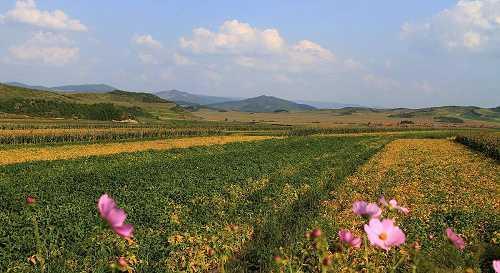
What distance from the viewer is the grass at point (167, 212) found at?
12405 millimetres

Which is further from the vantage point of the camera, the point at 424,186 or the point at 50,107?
the point at 50,107

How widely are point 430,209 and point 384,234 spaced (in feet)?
56.8

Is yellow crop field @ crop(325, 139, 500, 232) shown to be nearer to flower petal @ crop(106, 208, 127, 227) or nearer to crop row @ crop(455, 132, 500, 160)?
crop row @ crop(455, 132, 500, 160)

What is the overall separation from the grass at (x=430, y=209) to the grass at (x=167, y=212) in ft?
3.82

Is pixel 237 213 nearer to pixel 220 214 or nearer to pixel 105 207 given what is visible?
pixel 220 214

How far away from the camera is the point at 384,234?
10.1ft

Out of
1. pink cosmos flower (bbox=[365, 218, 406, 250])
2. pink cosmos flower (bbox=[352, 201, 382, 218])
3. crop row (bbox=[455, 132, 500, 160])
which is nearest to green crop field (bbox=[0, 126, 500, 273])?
pink cosmos flower (bbox=[352, 201, 382, 218])

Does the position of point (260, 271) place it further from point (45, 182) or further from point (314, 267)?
point (45, 182)

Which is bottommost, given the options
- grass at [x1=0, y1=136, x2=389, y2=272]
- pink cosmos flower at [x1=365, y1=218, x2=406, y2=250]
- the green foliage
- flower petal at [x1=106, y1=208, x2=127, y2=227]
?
the green foliage

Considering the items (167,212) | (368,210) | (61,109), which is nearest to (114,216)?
(368,210)

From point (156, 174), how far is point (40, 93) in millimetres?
128202

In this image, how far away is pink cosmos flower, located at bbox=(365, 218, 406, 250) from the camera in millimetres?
3041

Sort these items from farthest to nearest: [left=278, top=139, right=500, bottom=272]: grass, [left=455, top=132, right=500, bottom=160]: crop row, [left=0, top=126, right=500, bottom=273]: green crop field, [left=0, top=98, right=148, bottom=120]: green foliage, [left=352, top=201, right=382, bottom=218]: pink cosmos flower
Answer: [left=0, top=98, right=148, bottom=120]: green foliage
[left=455, top=132, right=500, bottom=160]: crop row
[left=278, top=139, right=500, bottom=272]: grass
[left=0, top=126, right=500, bottom=273]: green crop field
[left=352, top=201, right=382, bottom=218]: pink cosmos flower

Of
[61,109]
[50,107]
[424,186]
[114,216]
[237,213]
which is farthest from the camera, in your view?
[61,109]
